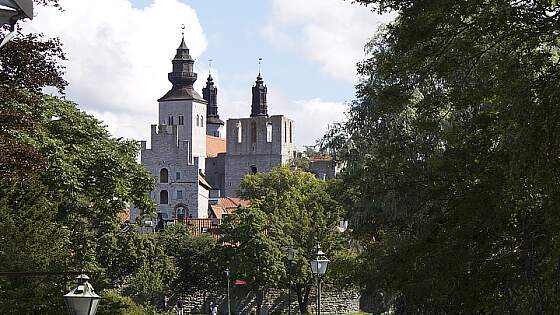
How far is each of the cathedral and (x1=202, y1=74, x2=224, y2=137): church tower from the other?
1811 centimetres

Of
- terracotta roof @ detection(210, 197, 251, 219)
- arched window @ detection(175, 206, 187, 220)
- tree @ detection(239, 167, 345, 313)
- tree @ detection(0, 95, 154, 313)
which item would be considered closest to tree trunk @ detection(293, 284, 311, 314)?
tree @ detection(239, 167, 345, 313)

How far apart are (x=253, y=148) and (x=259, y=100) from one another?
12.7 metres

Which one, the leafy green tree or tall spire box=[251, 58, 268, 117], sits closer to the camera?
the leafy green tree

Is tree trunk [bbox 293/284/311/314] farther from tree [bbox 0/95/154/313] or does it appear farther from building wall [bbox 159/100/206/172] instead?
building wall [bbox 159/100/206/172]

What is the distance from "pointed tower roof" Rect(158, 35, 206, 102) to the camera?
139125mm

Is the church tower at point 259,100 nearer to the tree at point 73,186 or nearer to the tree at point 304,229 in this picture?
the tree at point 304,229

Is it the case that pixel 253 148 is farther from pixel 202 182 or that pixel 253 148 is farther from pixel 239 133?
pixel 202 182

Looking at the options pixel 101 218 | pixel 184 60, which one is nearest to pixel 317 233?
pixel 101 218

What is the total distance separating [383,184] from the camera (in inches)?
1001

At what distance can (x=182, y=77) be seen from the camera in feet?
469

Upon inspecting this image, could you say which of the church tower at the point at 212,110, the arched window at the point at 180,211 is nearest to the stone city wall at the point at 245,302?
the arched window at the point at 180,211

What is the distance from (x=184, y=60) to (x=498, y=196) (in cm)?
12514

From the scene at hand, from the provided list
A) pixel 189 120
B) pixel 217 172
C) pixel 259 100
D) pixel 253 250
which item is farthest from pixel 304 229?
pixel 259 100

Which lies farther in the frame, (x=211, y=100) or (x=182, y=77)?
(x=211, y=100)
